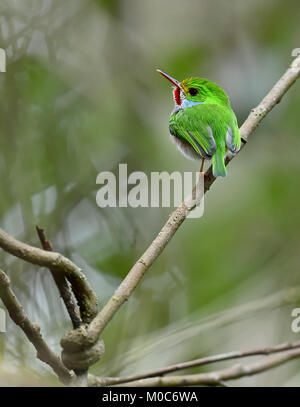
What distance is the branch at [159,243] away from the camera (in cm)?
158

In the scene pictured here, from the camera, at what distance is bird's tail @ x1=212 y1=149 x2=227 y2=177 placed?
277 centimetres

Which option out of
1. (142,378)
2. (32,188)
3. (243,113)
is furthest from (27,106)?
(142,378)

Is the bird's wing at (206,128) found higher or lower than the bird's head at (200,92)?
lower

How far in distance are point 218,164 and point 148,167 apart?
2.04 metres

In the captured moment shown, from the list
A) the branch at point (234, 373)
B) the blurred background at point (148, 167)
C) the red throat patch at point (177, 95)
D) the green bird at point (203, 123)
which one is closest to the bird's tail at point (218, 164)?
the green bird at point (203, 123)

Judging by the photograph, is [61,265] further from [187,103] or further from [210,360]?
[187,103]

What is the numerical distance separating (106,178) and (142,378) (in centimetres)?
319

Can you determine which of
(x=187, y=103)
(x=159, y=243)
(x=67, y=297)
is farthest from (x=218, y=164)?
(x=67, y=297)

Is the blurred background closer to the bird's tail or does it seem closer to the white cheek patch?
the bird's tail

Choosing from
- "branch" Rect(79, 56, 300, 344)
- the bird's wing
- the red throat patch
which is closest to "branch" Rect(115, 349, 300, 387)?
"branch" Rect(79, 56, 300, 344)

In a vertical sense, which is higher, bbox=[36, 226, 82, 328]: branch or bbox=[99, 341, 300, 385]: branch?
bbox=[36, 226, 82, 328]: branch

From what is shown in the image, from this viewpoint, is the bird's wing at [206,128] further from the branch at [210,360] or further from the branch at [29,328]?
the branch at [29,328]

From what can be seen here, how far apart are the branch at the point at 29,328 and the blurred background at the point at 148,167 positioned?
147 cm

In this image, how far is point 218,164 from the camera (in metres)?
2.90
